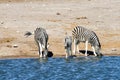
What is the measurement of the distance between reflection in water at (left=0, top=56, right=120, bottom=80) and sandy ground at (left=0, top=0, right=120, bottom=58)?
6.46ft

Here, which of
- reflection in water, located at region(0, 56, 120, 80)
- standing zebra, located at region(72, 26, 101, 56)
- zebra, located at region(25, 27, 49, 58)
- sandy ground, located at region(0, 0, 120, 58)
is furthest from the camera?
sandy ground, located at region(0, 0, 120, 58)

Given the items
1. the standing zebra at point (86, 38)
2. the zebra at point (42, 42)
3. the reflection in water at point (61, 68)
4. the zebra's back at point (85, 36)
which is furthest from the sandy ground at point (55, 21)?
the reflection in water at point (61, 68)

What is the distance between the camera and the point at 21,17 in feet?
156

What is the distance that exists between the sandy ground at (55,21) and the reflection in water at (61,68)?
1968 millimetres

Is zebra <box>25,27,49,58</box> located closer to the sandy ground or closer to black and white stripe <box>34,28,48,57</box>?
black and white stripe <box>34,28,48,57</box>

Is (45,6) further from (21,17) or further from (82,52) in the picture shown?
(82,52)

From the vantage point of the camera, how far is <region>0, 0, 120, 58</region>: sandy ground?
122 ft

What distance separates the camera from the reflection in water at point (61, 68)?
29109mm

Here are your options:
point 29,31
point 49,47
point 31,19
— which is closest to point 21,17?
point 31,19

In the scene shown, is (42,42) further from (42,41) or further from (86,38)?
Result: (86,38)

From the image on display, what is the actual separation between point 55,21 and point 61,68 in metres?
13.9

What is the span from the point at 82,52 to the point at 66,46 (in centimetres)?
171

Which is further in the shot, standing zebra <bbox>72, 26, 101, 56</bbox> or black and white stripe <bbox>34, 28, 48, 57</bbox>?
standing zebra <bbox>72, 26, 101, 56</bbox>

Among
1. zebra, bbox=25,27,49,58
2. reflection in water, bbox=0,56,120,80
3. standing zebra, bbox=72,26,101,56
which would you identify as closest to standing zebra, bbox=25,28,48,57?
zebra, bbox=25,27,49,58
